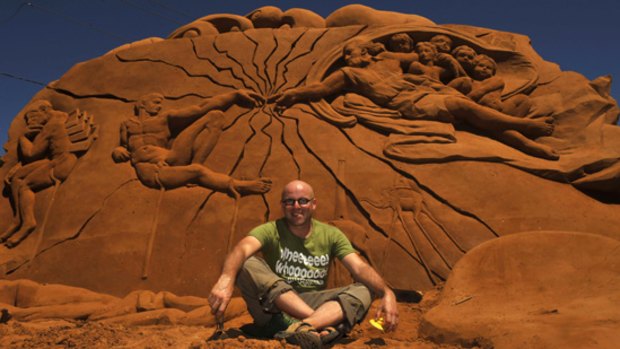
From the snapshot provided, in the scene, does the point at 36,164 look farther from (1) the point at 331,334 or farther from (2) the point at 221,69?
(1) the point at 331,334

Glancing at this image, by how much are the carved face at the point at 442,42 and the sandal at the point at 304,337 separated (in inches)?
149

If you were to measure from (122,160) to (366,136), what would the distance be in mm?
2186

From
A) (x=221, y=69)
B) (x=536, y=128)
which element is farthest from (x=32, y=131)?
(x=536, y=128)

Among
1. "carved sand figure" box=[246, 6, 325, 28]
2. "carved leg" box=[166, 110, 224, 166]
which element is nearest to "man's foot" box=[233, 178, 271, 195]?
"carved leg" box=[166, 110, 224, 166]

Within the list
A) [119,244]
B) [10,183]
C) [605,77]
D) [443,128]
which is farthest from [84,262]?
[605,77]

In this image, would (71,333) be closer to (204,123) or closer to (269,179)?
(269,179)

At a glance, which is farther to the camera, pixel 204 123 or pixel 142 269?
pixel 204 123

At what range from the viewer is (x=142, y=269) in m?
4.05

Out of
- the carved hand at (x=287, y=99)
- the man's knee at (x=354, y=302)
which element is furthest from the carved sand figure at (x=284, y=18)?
the man's knee at (x=354, y=302)

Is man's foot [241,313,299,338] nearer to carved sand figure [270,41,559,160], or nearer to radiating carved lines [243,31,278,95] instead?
carved sand figure [270,41,559,160]

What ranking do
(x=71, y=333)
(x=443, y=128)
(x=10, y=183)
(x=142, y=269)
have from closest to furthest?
(x=71, y=333) < (x=142, y=269) < (x=443, y=128) < (x=10, y=183)

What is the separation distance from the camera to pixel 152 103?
4863 mm

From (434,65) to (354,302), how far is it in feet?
11.4

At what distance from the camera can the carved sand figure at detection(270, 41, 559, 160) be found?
4625mm
